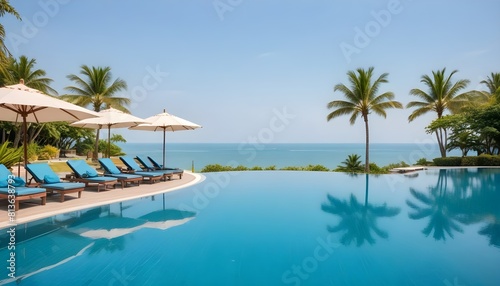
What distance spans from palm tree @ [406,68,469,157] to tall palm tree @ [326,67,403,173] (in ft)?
24.1

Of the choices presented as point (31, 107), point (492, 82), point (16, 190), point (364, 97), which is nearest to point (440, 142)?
point (364, 97)

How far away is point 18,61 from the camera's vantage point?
2500 centimetres

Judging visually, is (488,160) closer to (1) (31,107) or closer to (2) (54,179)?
(2) (54,179)

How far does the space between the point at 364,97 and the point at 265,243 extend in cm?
1590

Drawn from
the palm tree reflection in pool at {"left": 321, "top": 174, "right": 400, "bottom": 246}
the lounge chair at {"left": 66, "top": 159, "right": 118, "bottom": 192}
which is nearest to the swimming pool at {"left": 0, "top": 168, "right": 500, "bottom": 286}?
the palm tree reflection in pool at {"left": 321, "top": 174, "right": 400, "bottom": 246}

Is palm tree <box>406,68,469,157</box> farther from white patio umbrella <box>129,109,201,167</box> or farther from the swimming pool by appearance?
white patio umbrella <box>129,109,201,167</box>

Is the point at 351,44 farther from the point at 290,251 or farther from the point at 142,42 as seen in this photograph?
the point at 290,251

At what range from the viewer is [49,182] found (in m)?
7.96

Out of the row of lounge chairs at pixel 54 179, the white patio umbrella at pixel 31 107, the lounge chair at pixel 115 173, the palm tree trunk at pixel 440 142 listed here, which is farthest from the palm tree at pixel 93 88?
the palm tree trunk at pixel 440 142

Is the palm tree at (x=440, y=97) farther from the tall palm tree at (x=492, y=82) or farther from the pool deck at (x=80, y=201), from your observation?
the pool deck at (x=80, y=201)

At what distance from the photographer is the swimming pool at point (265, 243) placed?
404 centimetres

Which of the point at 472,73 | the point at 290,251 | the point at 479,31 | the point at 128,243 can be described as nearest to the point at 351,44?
the point at 479,31

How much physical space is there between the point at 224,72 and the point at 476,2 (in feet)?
52.8

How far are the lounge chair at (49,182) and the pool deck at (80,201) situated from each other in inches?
11.4
